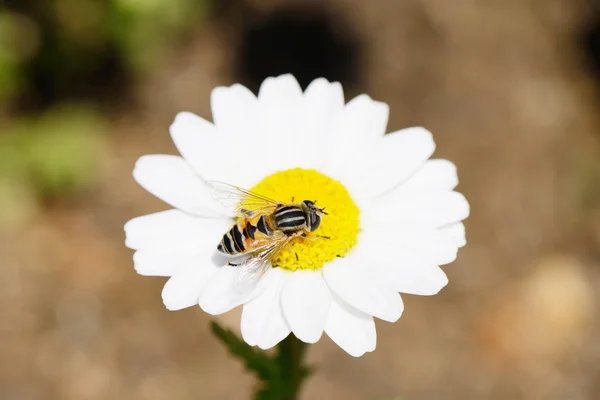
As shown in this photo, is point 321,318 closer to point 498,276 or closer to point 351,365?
point 351,365

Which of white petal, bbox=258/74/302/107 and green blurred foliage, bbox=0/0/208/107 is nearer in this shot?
white petal, bbox=258/74/302/107

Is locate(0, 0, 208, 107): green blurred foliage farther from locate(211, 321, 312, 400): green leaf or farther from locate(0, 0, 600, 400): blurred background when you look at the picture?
locate(211, 321, 312, 400): green leaf

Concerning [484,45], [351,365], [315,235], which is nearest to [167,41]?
[484,45]

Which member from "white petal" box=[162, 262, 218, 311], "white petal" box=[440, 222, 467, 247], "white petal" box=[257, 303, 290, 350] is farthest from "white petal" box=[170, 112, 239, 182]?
"white petal" box=[440, 222, 467, 247]

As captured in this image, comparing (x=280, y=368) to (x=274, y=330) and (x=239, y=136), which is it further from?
(x=239, y=136)

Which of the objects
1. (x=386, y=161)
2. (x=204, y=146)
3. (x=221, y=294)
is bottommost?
(x=221, y=294)

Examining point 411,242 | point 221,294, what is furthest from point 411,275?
point 221,294

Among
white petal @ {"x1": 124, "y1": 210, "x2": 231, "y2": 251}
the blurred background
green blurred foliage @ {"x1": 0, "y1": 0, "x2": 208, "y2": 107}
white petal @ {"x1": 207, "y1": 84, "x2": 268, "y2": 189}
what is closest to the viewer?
white petal @ {"x1": 124, "y1": 210, "x2": 231, "y2": 251}
